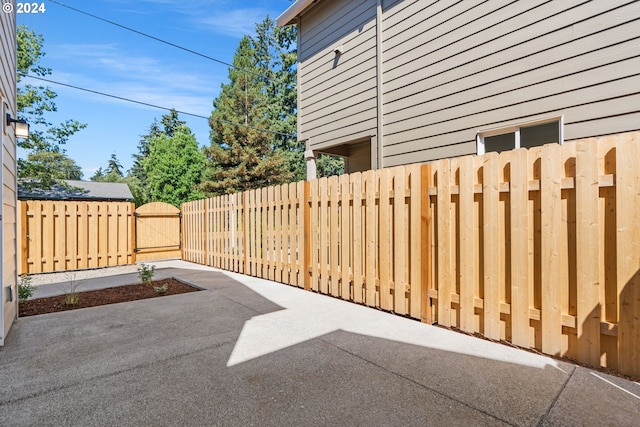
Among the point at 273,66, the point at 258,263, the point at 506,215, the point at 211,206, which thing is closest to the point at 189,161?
the point at 273,66

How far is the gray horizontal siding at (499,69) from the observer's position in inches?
132

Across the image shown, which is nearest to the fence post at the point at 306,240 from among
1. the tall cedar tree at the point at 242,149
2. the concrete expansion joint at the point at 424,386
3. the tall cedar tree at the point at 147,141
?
the concrete expansion joint at the point at 424,386

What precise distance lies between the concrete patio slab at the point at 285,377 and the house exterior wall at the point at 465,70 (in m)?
2.81

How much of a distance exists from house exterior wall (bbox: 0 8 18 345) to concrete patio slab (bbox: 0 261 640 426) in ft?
1.03

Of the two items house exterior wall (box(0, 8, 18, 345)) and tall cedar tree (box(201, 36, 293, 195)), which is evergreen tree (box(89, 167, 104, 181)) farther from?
house exterior wall (box(0, 8, 18, 345))

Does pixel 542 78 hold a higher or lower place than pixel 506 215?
higher

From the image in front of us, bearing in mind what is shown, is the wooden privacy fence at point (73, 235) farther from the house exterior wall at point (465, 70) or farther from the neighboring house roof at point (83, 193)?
the neighboring house roof at point (83, 193)

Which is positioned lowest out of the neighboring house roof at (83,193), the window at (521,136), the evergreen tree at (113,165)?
the window at (521,136)

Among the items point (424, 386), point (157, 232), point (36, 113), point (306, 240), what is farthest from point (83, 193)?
point (424, 386)

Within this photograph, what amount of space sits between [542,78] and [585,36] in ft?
1.73

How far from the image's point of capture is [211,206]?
305 inches

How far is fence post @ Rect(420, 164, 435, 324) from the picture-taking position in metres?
3.36

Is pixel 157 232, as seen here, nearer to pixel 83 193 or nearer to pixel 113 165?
pixel 83 193

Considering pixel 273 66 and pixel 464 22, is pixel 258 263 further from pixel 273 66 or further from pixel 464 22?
pixel 273 66
